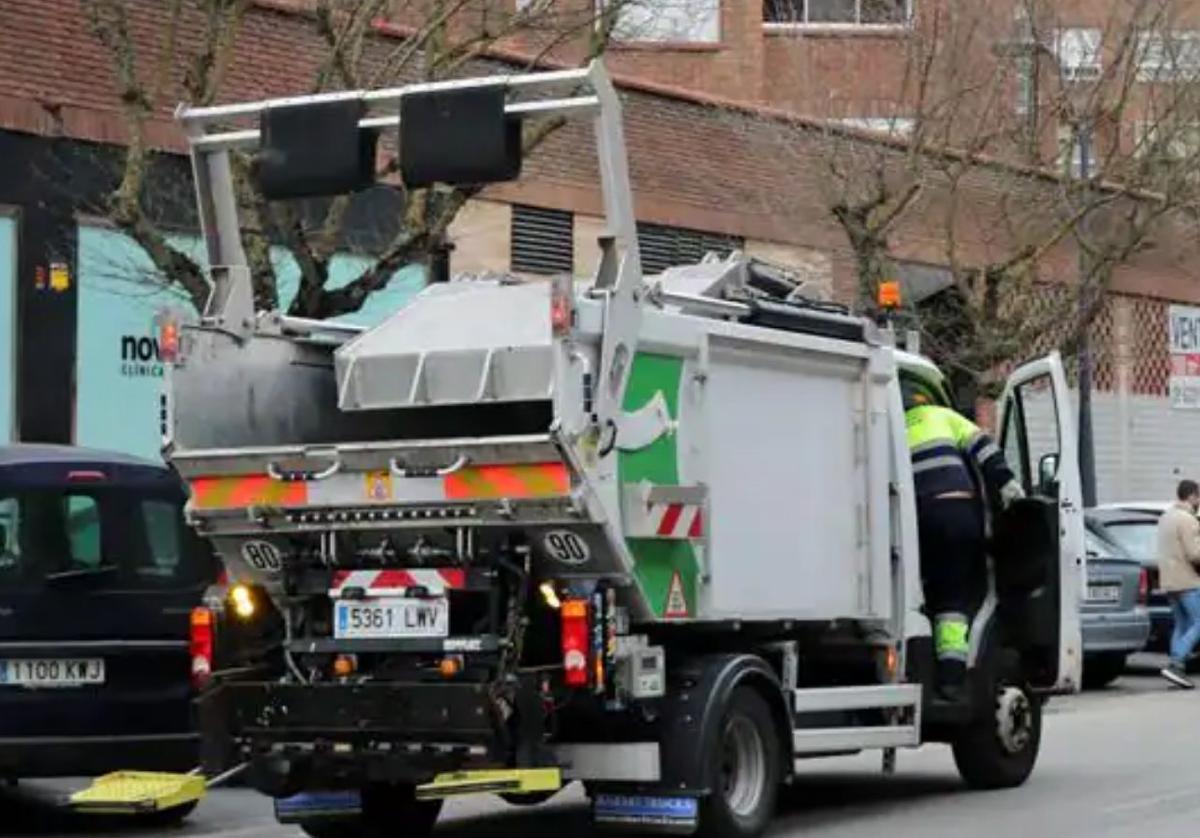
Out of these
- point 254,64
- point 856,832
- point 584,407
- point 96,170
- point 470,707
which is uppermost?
point 254,64

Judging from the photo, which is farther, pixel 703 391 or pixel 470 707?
pixel 703 391

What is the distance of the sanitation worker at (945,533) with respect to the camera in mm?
11297

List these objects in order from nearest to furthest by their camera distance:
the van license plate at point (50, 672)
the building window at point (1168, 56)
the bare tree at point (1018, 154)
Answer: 1. the van license plate at point (50, 672)
2. the bare tree at point (1018, 154)
3. the building window at point (1168, 56)

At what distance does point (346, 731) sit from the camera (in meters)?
9.16

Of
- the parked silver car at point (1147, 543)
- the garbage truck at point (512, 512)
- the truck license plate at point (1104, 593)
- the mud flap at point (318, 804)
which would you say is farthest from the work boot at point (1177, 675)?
the mud flap at point (318, 804)

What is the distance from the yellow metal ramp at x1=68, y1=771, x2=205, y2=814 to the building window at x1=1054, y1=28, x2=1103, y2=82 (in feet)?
52.9

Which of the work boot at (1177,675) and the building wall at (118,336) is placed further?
the work boot at (1177,675)

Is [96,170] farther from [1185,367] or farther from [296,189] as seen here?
[1185,367]

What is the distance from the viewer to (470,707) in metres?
8.79

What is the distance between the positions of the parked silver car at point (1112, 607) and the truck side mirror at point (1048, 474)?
20.2ft

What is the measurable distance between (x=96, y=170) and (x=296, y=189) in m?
8.79

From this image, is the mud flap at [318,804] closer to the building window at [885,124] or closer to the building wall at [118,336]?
the building wall at [118,336]

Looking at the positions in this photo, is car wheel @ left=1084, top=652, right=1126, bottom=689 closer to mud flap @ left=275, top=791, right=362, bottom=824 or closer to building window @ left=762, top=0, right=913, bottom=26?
building window @ left=762, top=0, right=913, bottom=26

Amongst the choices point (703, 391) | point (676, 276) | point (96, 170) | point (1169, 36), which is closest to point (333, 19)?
point (96, 170)
